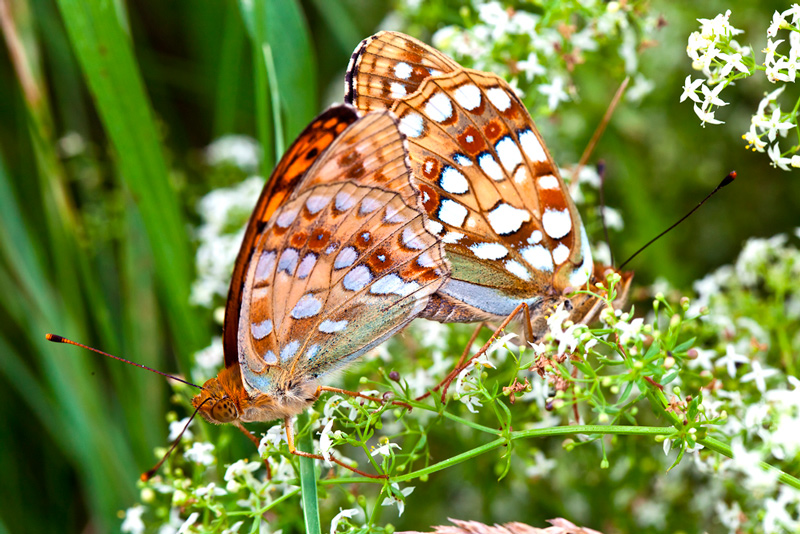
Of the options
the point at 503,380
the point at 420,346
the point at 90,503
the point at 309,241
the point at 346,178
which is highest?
the point at 346,178

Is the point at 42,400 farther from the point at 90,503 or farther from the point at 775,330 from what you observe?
the point at 775,330

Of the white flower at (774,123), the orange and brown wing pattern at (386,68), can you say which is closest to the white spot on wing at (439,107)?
the orange and brown wing pattern at (386,68)

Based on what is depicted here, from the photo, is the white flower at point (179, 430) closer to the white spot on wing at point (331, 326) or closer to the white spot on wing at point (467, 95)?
the white spot on wing at point (331, 326)

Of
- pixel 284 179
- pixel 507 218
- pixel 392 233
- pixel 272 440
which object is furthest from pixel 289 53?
pixel 272 440

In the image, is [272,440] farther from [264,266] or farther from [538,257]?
[538,257]

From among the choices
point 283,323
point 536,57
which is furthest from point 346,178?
point 536,57

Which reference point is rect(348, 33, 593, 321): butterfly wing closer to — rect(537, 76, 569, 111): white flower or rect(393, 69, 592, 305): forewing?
rect(393, 69, 592, 305): forewing
